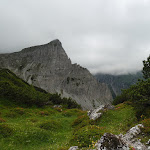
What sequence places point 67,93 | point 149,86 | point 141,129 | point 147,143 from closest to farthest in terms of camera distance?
1. point 147,143
2. point 141,129
3. point 149,86
4. point 67,93

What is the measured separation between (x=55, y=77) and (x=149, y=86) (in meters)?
180

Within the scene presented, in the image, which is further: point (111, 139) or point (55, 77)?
point (55, 77)

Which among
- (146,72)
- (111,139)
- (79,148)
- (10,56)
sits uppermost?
(10,56)

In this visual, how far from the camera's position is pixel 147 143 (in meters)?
10.1

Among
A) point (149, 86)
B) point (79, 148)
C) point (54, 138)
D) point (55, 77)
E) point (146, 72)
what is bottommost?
point (54, 138)

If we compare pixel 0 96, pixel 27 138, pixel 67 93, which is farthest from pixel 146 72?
pixel 67 93

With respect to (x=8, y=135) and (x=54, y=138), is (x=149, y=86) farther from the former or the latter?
(x=8, y=135)

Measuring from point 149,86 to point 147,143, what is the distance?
12254mm

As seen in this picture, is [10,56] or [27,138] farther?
[10,56]

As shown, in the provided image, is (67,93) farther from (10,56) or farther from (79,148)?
(79,148)

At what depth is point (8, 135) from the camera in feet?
55.2

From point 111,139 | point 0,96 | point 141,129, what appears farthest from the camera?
point 0,96

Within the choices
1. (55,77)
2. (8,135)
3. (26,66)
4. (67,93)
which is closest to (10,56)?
(26,66)

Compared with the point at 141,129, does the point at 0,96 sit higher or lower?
higher
